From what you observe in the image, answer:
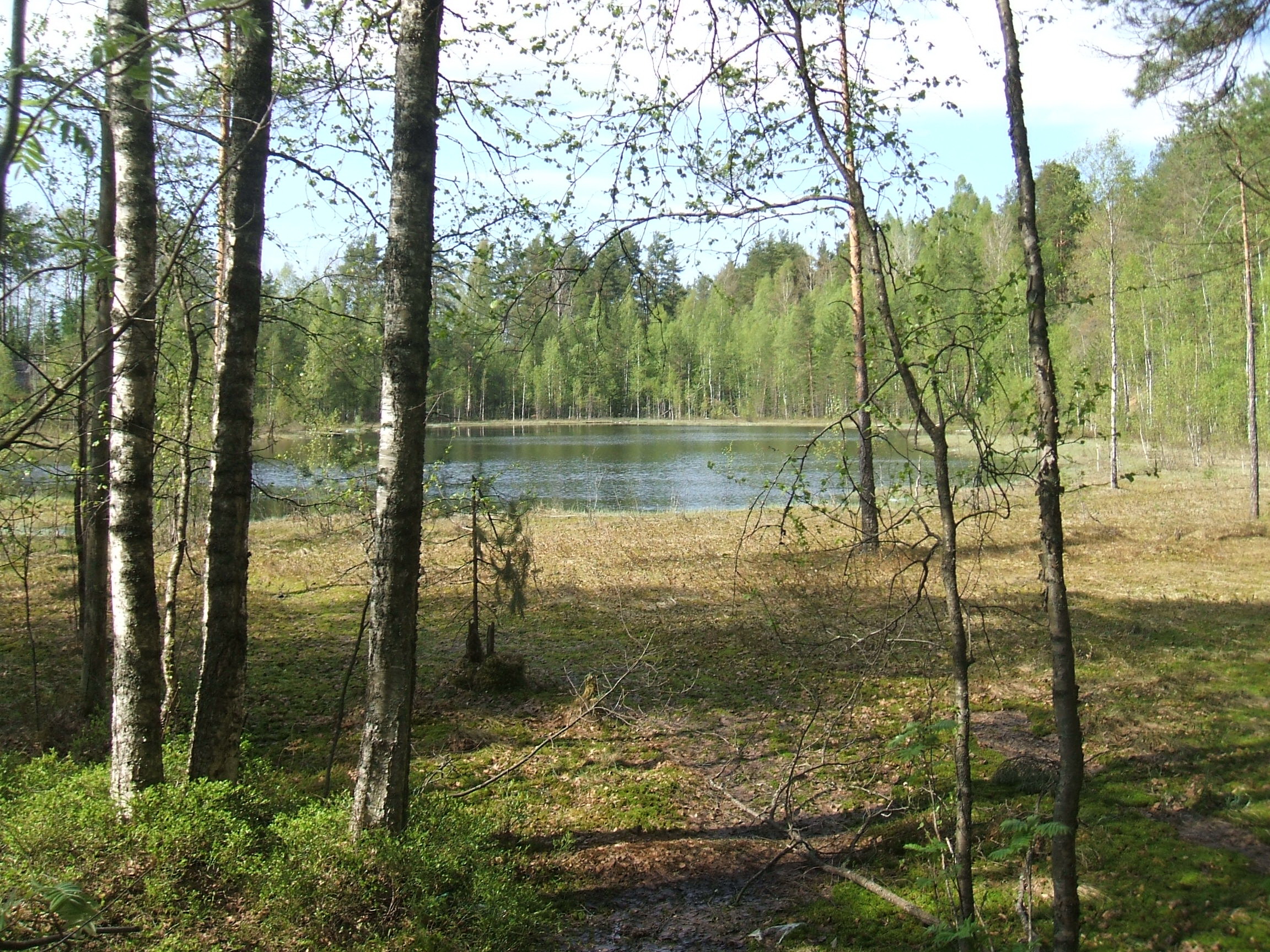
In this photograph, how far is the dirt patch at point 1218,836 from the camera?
4.82m

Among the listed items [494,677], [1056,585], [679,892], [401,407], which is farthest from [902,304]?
[494,677]

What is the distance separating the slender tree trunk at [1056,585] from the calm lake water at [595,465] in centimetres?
85

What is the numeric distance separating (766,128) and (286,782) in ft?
16.9

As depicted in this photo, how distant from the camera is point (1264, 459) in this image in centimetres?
2766

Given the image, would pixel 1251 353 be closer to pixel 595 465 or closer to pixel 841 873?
pixel 841 873

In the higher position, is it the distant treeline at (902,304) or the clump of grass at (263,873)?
the distant treeline at (902,304)

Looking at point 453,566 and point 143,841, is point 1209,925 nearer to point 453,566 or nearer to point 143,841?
point 143,841

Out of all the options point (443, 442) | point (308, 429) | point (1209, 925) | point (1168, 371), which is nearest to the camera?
point (1209, 925)

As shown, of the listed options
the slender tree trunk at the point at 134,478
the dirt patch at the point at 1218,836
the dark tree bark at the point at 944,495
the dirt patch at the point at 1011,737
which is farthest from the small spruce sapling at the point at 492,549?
the dirt patch at the point at 1218,836

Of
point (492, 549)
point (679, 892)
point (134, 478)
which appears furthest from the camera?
point (492, 549)

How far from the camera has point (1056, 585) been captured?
339cm

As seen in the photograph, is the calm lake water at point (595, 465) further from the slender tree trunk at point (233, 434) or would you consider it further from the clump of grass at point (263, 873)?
the clump of grass at point (263, 873)

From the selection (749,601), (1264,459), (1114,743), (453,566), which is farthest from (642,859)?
(1264,459)

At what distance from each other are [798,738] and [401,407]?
14.8 feet
